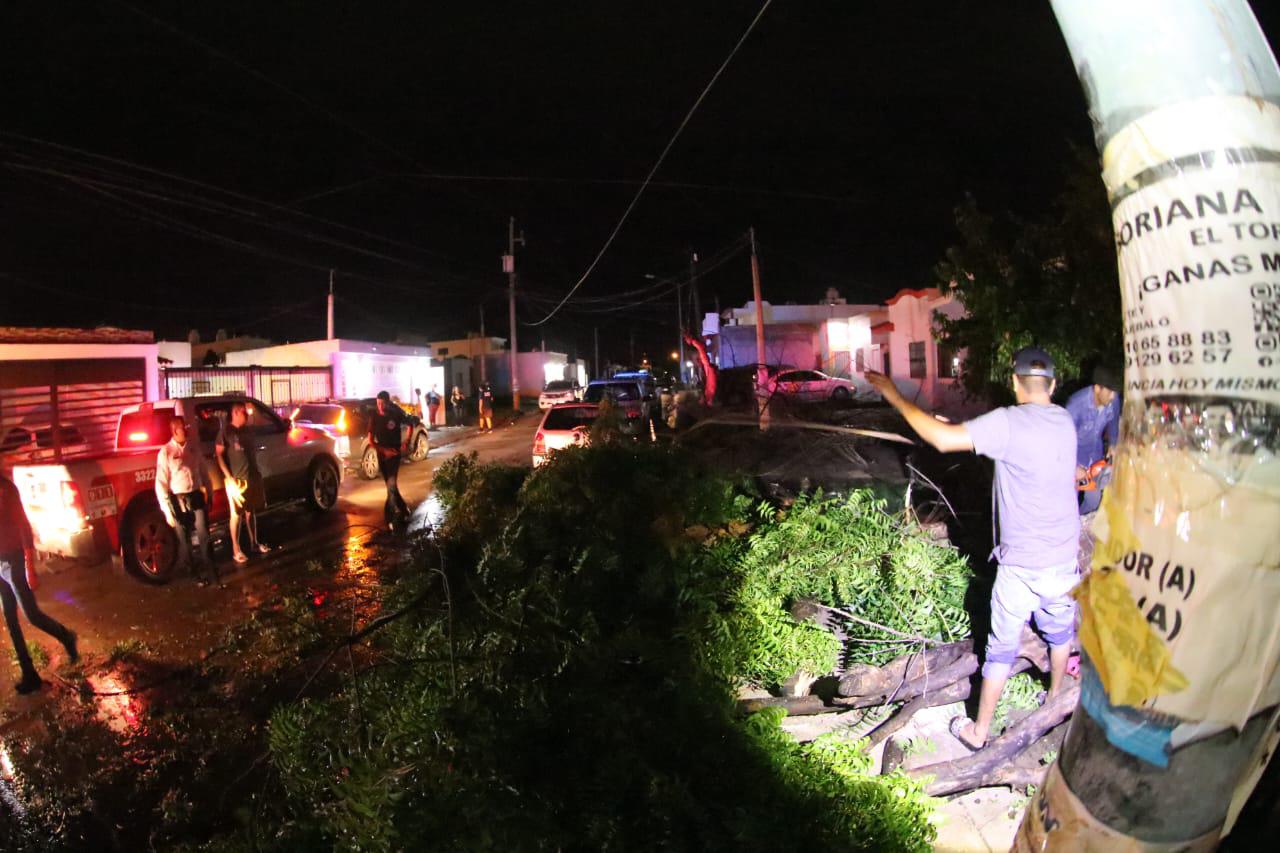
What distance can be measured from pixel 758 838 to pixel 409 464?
15.5m

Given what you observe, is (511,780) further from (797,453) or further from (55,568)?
(55,568)

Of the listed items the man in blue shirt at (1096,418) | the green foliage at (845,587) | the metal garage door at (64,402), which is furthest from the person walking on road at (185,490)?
the man in blue shirt at (1096,418)

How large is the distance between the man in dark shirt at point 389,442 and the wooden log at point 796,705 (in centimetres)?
698

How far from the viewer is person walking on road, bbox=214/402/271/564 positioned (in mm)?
A: 8344

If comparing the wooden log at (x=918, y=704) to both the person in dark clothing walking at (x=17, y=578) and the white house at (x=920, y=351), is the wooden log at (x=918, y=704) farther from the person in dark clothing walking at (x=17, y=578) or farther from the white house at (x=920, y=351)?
the white house at (x=920, y=351)

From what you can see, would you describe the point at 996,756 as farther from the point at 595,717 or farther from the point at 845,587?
the point at 595,717

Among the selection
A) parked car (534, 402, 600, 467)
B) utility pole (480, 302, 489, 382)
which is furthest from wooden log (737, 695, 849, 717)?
utility pole (480, 302, 489, 382)

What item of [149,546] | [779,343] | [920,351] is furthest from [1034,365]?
[779,343]

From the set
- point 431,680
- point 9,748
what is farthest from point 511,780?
point 9,748

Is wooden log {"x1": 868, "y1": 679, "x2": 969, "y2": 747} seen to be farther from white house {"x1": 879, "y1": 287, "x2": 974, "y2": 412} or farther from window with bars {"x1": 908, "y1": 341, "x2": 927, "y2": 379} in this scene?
window with bars {"x1": 908, "y1": 341, "x2": 927, "y2": 379}

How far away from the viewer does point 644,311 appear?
240 ft

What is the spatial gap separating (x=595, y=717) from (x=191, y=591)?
20.8ft

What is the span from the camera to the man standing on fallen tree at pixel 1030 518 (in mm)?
3043

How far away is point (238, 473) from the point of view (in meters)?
8.48
